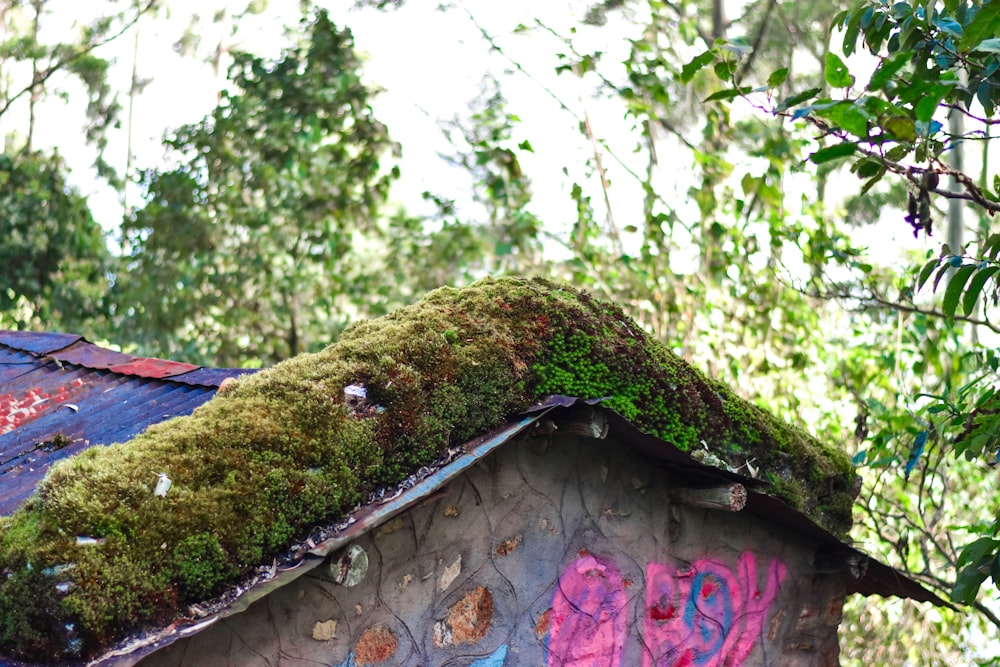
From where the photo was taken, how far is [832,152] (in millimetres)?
2256

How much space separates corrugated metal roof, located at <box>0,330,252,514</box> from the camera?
390cm

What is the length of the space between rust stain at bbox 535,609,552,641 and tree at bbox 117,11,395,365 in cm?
771

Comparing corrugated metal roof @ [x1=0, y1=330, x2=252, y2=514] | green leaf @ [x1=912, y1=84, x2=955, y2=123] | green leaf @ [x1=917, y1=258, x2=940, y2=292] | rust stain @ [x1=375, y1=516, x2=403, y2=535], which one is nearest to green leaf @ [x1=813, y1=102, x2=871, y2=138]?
green leaf @ [x1=912, y1=84, x2=955, y2=123]

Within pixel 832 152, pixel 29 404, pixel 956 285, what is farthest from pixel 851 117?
pixel 29 404

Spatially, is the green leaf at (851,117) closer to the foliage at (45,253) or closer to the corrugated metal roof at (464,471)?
the corrugated metal roof at (464,471)

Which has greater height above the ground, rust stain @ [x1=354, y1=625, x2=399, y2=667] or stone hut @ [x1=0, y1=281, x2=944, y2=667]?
stone hut @ [x1=0, y1=281, x2=944, y2=667]

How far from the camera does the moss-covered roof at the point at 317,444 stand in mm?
2383

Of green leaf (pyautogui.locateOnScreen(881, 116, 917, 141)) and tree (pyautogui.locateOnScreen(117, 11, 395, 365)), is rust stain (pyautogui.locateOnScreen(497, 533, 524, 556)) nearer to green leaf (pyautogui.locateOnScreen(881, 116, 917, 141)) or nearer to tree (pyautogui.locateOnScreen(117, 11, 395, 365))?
green leaf (pyautogui.locateOnScreen(881, 116, 917, 141))

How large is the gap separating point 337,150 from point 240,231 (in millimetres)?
1585

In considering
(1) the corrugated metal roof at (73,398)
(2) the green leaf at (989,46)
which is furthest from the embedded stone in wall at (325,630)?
(2) the green leaf at (989,46)

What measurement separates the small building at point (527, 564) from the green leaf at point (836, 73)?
134 centimetres

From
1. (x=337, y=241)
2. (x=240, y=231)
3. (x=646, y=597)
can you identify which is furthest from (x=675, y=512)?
(x=240, y=231)

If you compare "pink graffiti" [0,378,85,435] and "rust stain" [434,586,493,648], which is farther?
"pink graffiti" [0,378,85,435]

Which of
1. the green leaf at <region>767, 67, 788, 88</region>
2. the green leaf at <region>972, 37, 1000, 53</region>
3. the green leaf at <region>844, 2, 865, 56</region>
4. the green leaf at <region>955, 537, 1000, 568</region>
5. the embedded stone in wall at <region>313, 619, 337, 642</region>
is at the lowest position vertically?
the embedded stone in wall at <region>313, 619, 337, 642</region>
